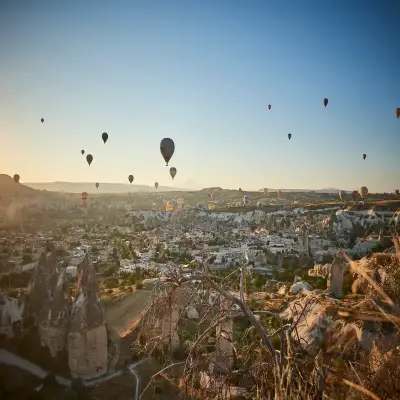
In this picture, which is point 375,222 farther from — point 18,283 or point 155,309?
point 155,309

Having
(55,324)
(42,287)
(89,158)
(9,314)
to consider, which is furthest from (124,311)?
(89,158)

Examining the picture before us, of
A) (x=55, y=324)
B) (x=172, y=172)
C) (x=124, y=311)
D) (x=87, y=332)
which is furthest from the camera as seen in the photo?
(x=172, y=172)

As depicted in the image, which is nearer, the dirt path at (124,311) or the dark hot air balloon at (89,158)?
the dirt path at (124,311)

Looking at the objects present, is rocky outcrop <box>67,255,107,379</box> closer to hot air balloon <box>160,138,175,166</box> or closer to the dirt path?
the dirt path

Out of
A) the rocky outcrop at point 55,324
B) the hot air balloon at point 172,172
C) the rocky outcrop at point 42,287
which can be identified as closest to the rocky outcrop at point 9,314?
the rocky outcrop at point 42,287

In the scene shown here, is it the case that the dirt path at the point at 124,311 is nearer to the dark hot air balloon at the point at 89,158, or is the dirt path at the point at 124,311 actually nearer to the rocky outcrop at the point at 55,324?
the rocky outcrop at the point at 55,324

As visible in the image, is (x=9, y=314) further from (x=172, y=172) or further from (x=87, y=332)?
(x=172, y=172)

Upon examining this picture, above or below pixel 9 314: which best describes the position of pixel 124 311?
below
